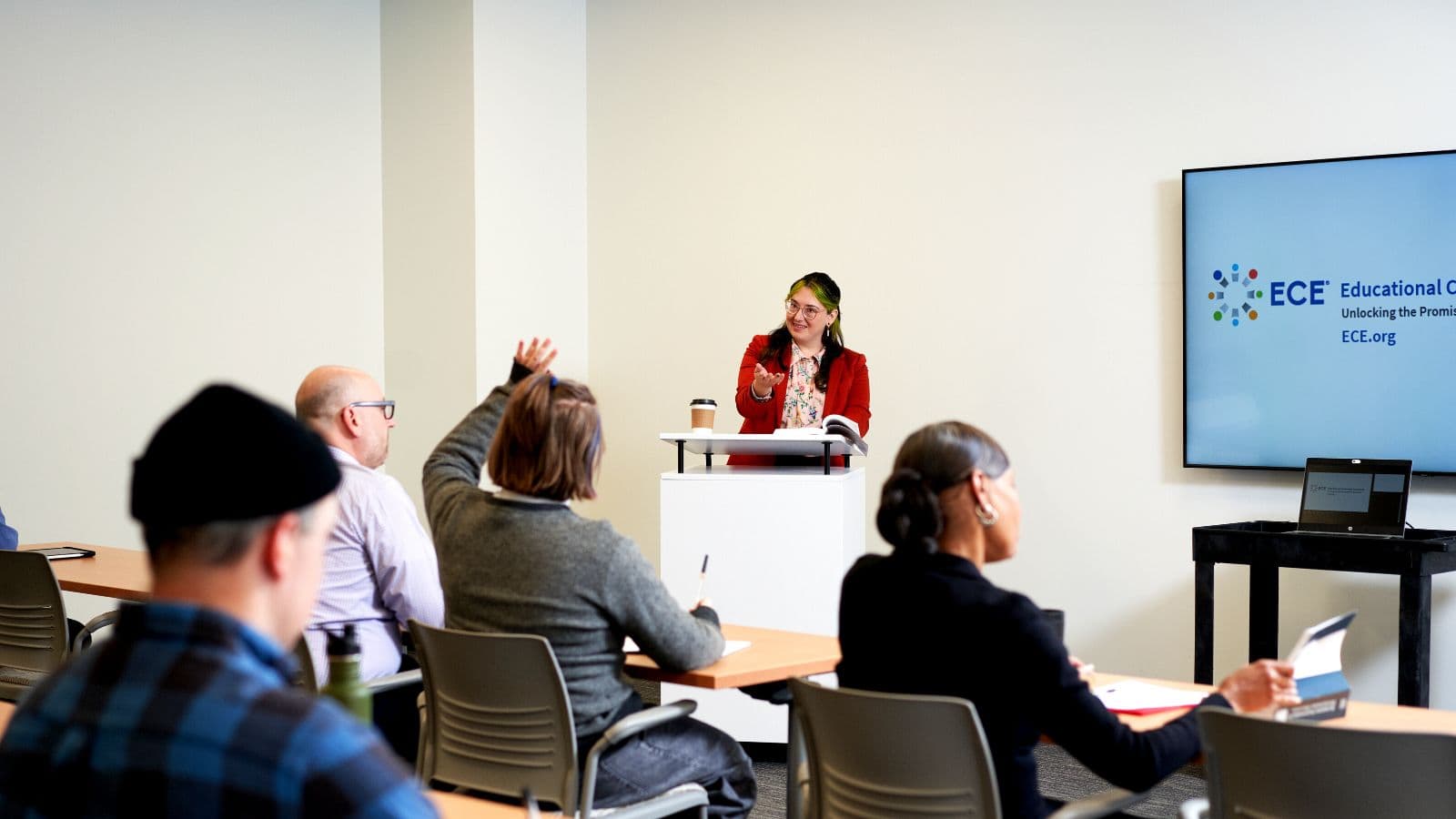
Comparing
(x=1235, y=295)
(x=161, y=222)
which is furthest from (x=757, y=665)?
(x=161, y=222)

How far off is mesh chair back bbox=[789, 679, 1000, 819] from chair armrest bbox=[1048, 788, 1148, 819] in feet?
0.49

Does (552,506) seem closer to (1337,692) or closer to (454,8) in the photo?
(1337,692)

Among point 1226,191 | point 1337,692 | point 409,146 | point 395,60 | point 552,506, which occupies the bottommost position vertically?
point 1337,692

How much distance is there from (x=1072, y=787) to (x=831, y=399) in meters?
1.66

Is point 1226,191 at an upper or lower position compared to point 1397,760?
upper

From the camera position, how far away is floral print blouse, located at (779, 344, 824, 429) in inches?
210

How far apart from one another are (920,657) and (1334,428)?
344cm

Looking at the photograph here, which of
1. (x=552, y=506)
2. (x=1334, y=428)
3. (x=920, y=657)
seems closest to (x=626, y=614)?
(x=552, y=506)

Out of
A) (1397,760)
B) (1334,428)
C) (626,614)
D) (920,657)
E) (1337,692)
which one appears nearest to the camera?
(1397,760)

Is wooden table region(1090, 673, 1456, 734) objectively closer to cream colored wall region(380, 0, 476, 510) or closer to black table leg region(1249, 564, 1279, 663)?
black table leg region(1249, 564, 1279, 663)

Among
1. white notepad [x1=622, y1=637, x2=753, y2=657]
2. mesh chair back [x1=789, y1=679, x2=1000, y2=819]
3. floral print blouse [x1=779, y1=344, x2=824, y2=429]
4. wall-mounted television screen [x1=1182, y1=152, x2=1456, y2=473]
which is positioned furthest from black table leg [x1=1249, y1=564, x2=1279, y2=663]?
mesh chair back [x1=789, y1=679, x2=1000, y2=819]

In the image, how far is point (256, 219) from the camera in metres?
6.45

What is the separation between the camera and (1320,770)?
6.23 feet

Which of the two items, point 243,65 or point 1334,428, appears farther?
point 243,65
